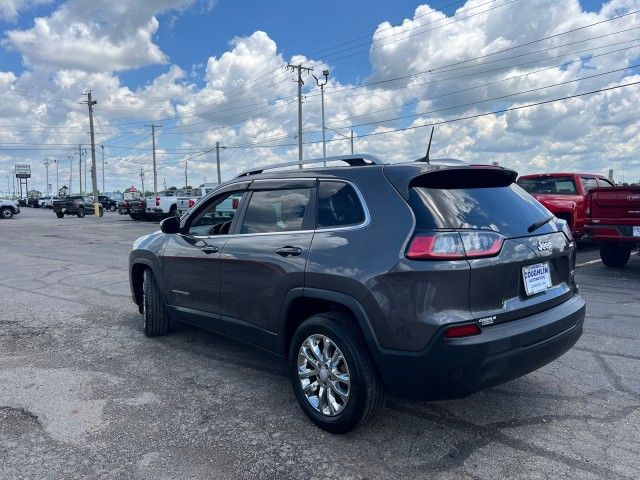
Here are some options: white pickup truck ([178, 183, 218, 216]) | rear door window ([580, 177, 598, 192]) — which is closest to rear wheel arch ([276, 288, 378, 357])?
rear door window ([580, 177, 598, 192])

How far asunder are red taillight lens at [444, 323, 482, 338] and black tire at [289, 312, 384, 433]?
1.84ft

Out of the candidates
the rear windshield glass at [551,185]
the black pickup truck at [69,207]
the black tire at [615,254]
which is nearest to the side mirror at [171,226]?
the black tire at [615,254]

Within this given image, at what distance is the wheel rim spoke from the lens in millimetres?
3230

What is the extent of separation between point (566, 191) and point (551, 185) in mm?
380

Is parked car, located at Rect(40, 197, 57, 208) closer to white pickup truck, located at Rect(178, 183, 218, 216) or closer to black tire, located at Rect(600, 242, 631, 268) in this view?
white pickup truck, located at Rect(178, 183, 218, 216)

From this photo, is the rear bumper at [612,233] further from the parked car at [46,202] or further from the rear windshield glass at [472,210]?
the parked car at [46,202]

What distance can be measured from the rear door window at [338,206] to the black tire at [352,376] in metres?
0.61

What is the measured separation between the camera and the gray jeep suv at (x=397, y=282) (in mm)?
2852

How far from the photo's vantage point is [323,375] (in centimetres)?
334

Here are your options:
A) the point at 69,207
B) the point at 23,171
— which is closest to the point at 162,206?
the point at 69,207

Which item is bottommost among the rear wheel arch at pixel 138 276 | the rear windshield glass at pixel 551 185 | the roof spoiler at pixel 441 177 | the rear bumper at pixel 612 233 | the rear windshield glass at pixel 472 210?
the rear wheel arch at pixel 138 276

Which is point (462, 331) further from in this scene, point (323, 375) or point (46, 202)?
point (46, 202)

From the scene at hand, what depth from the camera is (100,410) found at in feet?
12.1

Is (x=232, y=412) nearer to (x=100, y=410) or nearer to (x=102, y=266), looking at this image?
(x=100, y=410)
